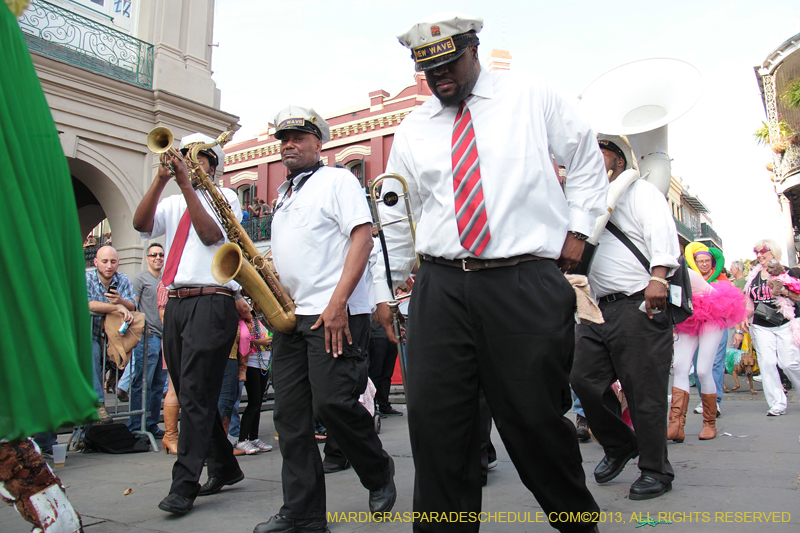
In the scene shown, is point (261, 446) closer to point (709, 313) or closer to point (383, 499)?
point (383, 499)

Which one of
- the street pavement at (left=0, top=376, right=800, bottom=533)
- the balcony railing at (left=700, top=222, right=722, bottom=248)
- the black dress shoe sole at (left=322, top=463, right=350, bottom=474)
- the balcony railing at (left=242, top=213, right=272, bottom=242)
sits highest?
the balcony railing at (left=700, top=222, right=722, bottom=248)

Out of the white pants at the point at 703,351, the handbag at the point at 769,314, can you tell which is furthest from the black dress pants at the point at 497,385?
the handbag at the point at 769,314

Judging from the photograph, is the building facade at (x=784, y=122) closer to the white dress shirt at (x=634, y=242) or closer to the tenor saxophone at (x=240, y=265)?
the white dress shirt at (x=634, y=242)

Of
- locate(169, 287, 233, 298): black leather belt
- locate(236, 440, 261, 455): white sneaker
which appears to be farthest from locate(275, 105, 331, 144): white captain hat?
locate(236, 440, 261, 455): white sneaker

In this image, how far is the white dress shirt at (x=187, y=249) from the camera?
3.97 m

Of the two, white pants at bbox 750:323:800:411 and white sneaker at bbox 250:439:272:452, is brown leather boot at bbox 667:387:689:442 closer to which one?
white pants at bbox 750:323:800:411

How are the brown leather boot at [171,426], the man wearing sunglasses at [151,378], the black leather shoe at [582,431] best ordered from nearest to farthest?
the brown leather boot at [171,426], the black leather shoe at [582,431], the man wearing sunglasses at [151,378]

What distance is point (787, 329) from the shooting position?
753 cm

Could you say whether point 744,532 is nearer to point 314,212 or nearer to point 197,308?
point 314,212

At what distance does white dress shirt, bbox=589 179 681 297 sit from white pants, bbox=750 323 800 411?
4390mm

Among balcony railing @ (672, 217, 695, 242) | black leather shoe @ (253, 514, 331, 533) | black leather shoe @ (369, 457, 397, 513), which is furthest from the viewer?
balcony railing @ (672, 217, 695, 242)

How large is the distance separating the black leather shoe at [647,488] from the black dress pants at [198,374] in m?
2.50

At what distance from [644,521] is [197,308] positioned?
2812mm

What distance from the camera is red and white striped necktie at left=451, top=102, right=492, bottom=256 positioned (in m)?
2.35
